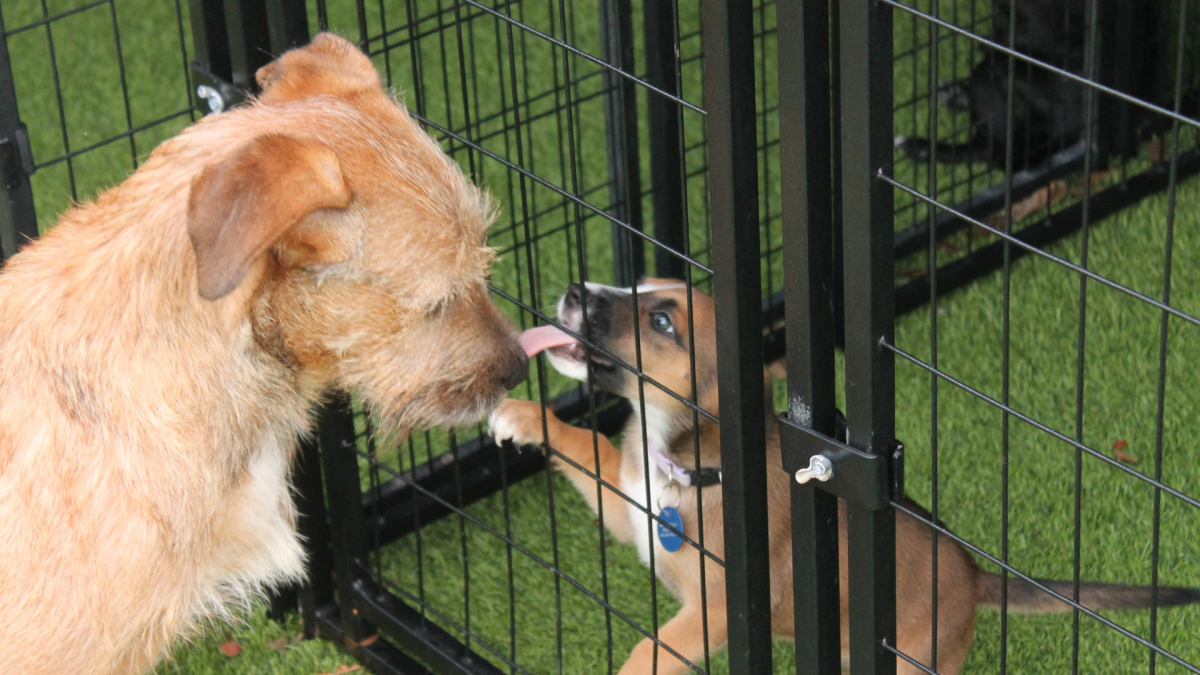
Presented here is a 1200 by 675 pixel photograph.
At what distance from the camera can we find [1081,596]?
8.90ft

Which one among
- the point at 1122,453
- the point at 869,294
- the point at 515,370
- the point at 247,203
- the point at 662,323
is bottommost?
the point at 1122,453

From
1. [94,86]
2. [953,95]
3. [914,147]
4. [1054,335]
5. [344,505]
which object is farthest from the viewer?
[94,86]

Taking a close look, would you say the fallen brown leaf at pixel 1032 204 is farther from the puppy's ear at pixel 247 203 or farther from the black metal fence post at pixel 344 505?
the puppy's ear at pixel 247 203

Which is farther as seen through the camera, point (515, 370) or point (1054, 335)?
point (1054, 335)

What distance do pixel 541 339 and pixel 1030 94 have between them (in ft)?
9.10

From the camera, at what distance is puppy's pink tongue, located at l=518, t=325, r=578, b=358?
8.80 feet

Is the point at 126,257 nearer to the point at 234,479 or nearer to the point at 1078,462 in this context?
the point at 234,479

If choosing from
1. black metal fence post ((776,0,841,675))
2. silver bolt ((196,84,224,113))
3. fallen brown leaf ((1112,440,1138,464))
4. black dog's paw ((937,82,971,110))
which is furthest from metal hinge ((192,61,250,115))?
black dog's paw ((937,82,971,110))

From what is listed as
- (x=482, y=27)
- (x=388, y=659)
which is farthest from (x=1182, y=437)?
(x=482, y=27)

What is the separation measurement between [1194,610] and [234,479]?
218cm

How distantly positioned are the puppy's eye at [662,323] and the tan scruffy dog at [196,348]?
722mm

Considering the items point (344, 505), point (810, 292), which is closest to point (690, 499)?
point (344, 505)

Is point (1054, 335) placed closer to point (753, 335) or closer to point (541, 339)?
point (541, 339)

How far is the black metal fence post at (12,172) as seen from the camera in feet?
9.43
